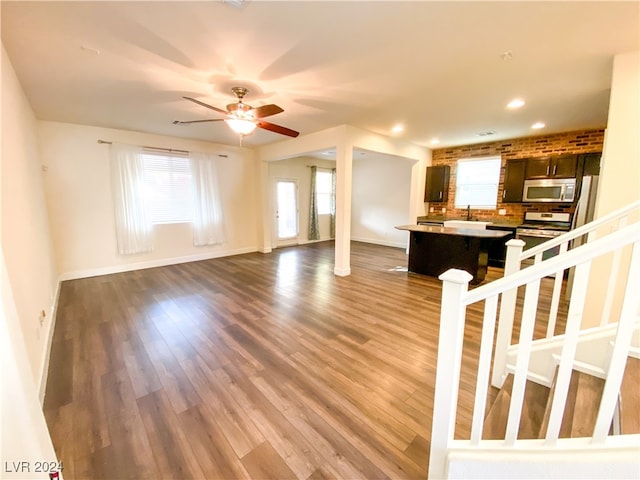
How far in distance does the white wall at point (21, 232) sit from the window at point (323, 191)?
21.1 feet

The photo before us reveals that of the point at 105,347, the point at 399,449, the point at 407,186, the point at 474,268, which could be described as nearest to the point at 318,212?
the point at 407,186

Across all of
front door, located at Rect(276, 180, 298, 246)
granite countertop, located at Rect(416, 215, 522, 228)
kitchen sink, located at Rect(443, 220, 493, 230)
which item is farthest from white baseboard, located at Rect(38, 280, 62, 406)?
granite countertop, located at Rect(416, 215, 522, 228)

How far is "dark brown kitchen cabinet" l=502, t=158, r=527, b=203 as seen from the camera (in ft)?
17.4

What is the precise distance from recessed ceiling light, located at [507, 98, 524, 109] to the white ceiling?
0.09 m

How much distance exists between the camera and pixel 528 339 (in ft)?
3.60

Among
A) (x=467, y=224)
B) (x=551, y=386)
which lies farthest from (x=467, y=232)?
(x=551, y=386)

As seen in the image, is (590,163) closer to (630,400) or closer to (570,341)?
(630,400)

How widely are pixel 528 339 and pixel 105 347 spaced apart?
3.36 metres

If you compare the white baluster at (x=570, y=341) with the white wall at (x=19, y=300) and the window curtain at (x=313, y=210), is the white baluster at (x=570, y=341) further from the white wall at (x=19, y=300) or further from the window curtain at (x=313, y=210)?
the window curtain at (x=313, y=210)

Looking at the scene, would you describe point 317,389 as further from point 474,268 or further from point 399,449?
point 474,268

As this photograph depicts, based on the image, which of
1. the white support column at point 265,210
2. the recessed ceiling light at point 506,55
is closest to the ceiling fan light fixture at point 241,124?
the recessed ceiling light at point 506,55

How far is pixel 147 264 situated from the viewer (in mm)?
5410

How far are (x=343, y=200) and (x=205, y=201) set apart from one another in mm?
3225

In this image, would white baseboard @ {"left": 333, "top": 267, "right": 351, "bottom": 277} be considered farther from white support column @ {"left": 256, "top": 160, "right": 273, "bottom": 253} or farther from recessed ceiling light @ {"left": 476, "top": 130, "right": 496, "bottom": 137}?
recessed ceiling light @ {"left": 476, "top": 130, "right": 496, "bottom": 137}
